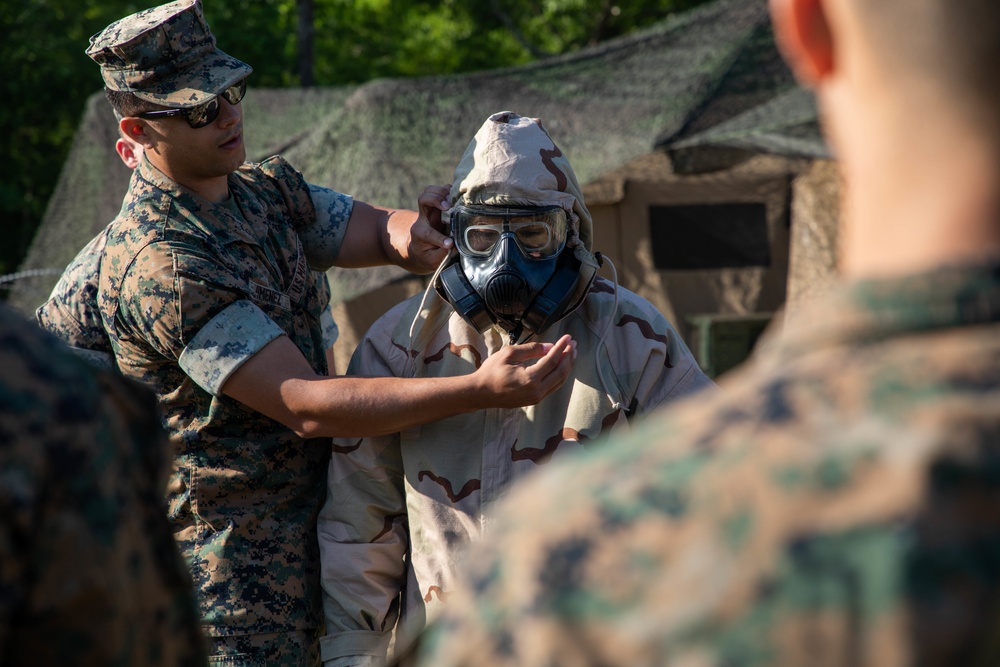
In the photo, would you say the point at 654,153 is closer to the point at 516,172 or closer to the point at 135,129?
the point at 516,172

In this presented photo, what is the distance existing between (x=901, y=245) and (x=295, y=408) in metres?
2.03

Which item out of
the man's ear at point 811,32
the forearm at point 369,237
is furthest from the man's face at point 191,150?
the man's ear at point 811,32

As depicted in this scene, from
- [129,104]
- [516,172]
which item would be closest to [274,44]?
[129,104]

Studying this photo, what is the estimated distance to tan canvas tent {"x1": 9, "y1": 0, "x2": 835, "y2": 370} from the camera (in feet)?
25.8

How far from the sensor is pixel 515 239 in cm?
298

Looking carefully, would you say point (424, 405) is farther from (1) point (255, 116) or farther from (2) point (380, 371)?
(1) point (255, 116)

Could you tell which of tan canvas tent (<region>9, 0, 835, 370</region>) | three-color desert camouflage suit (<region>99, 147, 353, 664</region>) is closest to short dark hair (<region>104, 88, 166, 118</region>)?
three-color desert camouflage suit (<region>99, 147, 353, 664</region>)

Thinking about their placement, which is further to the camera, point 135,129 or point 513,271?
point 135,129

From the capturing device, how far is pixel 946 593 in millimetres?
894

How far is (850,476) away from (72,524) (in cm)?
85

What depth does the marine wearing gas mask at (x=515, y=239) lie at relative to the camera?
2.92 m

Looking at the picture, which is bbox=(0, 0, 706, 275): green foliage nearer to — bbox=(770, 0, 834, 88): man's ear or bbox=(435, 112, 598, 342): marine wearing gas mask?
bbox=(435, 112, 598, 342): marine wearing gas mask

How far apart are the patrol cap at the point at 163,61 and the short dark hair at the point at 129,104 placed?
0.04ft

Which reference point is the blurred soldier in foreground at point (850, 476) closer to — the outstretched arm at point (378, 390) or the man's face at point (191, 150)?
the outstretched arm at point (378, 390)
